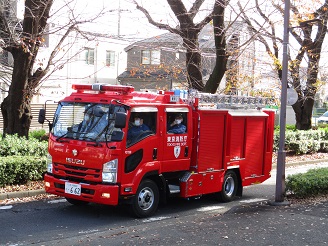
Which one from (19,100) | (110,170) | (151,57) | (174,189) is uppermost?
(151,57)

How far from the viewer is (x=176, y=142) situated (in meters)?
10.5

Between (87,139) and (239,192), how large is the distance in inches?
192

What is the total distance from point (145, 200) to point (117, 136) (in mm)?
1552

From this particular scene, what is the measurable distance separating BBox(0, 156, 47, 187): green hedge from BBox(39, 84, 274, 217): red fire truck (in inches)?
88.6

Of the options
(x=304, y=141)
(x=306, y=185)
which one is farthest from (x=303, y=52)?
(x=306, y=185)

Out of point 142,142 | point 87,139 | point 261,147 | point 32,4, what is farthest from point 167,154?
point 32,4

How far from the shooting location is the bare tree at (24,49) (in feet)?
48.7

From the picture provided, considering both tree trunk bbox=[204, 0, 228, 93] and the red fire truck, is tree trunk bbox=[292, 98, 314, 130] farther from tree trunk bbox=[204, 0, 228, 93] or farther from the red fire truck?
the red fire truck

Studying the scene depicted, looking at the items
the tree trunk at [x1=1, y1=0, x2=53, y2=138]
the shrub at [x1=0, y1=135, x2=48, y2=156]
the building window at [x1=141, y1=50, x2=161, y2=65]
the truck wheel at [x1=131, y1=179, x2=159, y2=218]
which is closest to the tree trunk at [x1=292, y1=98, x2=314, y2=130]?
the building window at [x1=141, y1=50, x2=161, y2=65]

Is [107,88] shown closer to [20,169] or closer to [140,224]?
[140,224]

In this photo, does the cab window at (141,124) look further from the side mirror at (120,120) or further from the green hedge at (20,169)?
the green hedge at (20,169)

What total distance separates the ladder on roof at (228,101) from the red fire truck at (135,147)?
34 mm

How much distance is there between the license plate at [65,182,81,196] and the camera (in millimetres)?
9547

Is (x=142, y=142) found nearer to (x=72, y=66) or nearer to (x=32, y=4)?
(x=32, y=4)
